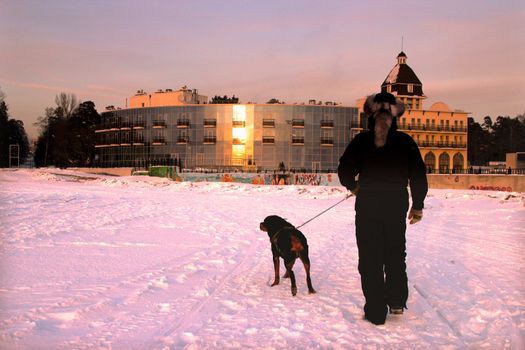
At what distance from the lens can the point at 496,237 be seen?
12508 millimetres

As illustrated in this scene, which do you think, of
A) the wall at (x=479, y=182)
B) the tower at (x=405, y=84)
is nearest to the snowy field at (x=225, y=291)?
the wall at (x=479, y=182)

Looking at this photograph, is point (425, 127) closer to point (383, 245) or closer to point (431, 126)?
point (431, 126)

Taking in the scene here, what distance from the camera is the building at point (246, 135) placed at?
69.6 m

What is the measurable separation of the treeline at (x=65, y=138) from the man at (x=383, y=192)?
8357cm

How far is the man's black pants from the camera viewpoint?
5000 millimetres

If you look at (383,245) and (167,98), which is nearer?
(383,245)

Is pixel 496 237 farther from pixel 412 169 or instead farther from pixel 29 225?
pixel 29 225

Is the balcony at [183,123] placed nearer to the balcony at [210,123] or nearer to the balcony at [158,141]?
the balcony at [210,123]

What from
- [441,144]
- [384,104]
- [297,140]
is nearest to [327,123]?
[297,140]

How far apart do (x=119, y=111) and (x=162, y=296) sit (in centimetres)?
7706

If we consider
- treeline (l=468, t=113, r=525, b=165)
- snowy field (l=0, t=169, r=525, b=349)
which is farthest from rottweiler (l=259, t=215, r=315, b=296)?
treeline (l=468, t=113, r=525, b=165)

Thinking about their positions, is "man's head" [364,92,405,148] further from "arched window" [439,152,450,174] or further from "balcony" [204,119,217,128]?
"arched window" [439,152,450,174]

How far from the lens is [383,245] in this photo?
5129mm

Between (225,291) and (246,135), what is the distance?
64.3 meters
